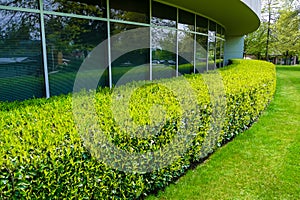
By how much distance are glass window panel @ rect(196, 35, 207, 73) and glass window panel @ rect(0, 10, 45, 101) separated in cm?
660

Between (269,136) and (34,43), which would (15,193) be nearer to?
(34,43)

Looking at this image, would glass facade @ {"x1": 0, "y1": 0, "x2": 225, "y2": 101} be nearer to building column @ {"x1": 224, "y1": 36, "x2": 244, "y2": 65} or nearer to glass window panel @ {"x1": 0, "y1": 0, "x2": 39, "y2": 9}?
glass window panel @ {"x1": 0, "y1": 0, "x2": 39, "y2": 9}

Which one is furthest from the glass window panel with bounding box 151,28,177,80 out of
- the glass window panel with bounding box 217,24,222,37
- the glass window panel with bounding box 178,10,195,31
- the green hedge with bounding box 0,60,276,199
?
the glass window panel with bounding box 217,24,222,37

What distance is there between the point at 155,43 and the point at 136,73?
1.26 m

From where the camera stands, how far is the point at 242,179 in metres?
3.37

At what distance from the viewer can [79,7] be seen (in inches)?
192

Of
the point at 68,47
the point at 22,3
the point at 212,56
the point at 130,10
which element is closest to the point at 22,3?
the point at 22,3

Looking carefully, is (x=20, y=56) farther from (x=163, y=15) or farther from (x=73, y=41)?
(x=163, y=15)

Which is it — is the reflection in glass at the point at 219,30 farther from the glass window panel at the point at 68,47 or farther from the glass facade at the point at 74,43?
the glass window panel at the point at 68,47

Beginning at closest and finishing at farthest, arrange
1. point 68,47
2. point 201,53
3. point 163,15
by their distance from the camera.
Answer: point 68,47 < point 163,15 < point 201,53

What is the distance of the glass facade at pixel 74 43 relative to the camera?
4066mm

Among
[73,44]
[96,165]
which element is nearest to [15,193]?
[96,165]

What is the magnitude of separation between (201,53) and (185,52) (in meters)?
1.63

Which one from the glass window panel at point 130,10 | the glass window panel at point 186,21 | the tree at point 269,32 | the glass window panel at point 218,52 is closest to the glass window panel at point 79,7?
the glass window panel at point 130,10
